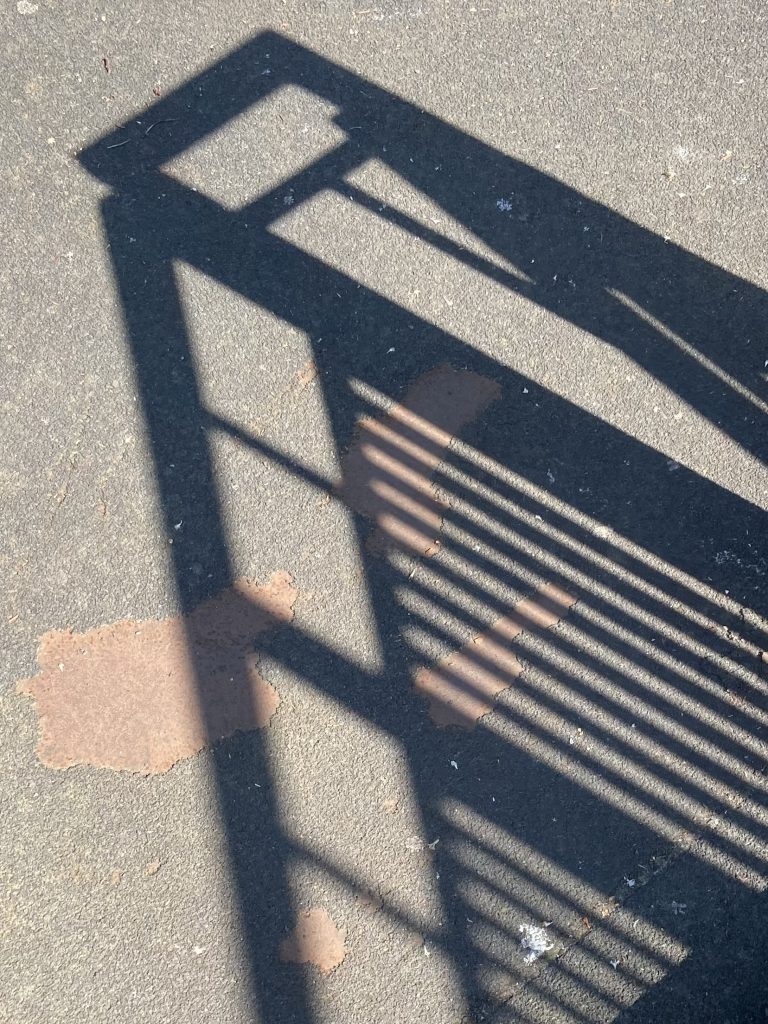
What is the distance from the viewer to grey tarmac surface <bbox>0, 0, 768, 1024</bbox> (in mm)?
3584

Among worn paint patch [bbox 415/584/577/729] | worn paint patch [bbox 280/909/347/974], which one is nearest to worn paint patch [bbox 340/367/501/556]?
worn paint patch [bbox 415/584/577/729]

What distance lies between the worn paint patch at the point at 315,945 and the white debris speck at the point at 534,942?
72 cm

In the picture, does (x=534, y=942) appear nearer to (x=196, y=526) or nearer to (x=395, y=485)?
(x=395, y=485)

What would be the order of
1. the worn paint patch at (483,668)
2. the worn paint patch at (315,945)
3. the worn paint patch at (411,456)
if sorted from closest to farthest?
the worn paint patch at (315,945)
the worn paint patch at (483,668)
the worn paint patch at (411,456)

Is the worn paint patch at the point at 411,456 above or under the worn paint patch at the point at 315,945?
above

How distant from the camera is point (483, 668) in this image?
12.3 feet

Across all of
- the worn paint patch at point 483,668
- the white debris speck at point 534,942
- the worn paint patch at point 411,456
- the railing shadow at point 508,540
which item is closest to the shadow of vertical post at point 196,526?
the railing shadow at point 508,540

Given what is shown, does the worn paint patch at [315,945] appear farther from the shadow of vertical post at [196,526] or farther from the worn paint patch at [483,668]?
the worn paint patch at [483,668]

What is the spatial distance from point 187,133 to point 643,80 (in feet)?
7.09

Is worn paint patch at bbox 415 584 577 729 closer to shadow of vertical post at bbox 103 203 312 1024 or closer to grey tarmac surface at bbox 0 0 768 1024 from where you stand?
grey tarmac surface at bbox 0 0 768 1024

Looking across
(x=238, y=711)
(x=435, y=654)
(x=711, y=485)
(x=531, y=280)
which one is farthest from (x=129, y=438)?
(x=711, y=485)

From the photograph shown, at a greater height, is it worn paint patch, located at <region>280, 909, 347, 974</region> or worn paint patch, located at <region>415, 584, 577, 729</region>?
worn paint patch, located at <region>415, 584, 577, 729</region>

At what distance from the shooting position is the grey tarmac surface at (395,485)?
358 cm

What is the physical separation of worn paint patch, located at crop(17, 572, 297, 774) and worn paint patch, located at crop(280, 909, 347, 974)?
818mm
